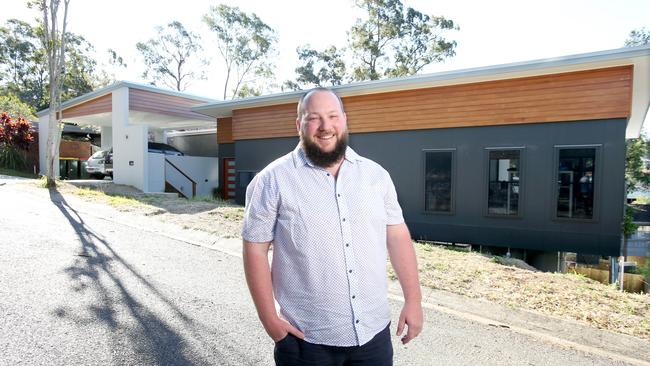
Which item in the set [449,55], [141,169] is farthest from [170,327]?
[449,55]

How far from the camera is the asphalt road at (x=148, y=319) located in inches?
116

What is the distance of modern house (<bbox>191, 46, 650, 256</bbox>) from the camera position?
8188mm

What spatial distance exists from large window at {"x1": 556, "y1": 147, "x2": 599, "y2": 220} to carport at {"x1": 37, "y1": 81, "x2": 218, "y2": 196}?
40.8 feet

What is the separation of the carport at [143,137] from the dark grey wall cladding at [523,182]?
7.84 meters

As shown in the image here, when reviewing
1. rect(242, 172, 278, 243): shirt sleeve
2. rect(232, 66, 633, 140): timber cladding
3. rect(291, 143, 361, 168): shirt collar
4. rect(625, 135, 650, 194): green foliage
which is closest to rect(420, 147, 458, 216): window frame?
rect(232, 66, 633, 140): timber cladding

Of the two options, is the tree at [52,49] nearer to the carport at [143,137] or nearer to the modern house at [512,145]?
the carport at [143,137]

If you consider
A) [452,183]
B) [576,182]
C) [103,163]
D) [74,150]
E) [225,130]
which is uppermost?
[225,130]

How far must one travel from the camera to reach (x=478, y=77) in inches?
358

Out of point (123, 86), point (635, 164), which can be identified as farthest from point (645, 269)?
point (123, 86)

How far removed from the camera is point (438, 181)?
33.4 ft

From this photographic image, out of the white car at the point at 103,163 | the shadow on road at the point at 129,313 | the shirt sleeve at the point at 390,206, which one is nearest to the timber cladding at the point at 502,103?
the shadow on road at the point at 129,313

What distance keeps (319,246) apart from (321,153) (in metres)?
0.39

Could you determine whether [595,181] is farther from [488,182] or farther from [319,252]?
[319,252]

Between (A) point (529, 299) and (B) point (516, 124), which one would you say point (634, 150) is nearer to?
(B) point (516, 124)
